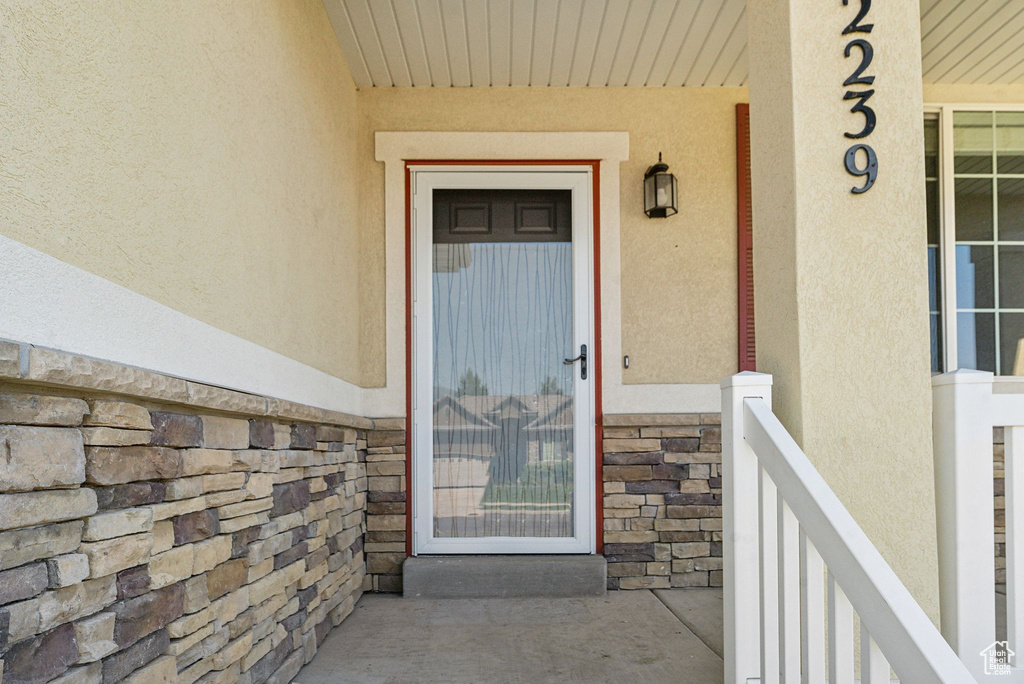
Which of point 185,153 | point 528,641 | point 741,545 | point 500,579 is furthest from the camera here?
point 500,579

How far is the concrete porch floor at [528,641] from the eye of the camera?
2682 millimetres

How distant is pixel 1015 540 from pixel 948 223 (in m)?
2.52

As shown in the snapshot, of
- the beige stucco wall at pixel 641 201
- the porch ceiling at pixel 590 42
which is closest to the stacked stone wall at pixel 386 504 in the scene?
the beige stucco wall at pixel 641 201

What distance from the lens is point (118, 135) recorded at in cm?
154

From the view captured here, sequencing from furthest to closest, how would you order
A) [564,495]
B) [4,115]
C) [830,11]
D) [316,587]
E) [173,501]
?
[564,495]
[316,587]
[830,11]
[173,501]
[4,115]

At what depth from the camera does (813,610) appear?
1589 mm

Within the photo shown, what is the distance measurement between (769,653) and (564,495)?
2.21 m

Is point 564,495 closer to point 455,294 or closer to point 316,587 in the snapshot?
point 455,294

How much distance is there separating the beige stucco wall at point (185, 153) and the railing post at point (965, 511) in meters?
1.86

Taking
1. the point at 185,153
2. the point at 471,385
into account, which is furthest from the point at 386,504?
the point at 185,153

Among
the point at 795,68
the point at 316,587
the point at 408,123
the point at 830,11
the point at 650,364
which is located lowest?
the point at 316,587

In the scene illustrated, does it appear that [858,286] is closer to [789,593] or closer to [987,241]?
[789,593]

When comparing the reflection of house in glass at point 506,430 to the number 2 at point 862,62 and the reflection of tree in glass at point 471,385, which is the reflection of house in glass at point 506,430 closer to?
the reflection of tree in glass at point 471,385

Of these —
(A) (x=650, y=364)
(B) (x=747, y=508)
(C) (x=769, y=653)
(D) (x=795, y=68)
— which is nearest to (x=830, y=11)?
(D) (x=795, y=68)
